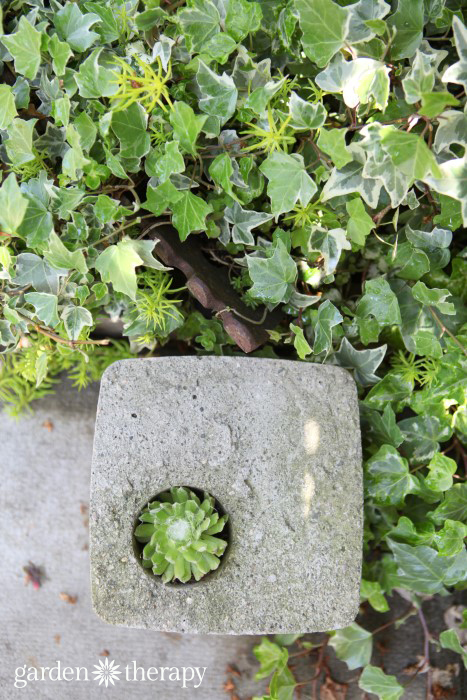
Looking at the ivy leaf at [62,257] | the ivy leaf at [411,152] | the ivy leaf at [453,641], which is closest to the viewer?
the ivy leaf at [411,152]

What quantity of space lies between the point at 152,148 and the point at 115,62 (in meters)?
0.17

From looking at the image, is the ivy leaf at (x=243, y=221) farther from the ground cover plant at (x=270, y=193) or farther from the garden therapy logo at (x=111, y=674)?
the garden therapy logo at (x=111, y=674)

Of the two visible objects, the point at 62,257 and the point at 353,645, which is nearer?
the point at 62,257

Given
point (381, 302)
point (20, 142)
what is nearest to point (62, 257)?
point (20, 142)

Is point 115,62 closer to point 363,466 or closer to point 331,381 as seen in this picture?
point 331,381

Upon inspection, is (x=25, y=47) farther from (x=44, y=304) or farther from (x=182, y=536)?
(x=182, y=536)

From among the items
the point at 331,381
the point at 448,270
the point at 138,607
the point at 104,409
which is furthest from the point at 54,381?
the point at 448,270

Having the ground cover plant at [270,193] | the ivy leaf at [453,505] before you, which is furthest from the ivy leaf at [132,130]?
the ivy leaf at [453,505]

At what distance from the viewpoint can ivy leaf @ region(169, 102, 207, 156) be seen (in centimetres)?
108

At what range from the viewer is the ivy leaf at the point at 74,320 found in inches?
50.4

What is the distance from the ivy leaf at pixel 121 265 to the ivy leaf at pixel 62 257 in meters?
0.04

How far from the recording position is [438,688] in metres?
1.64

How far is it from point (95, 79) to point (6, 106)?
0.62ft

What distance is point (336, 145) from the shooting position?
3.52 feet
